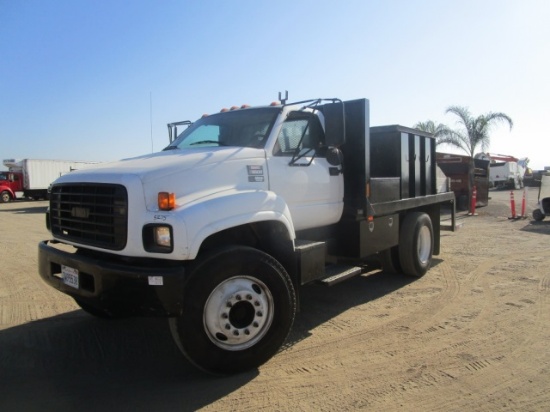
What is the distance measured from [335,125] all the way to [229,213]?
1.72 meters

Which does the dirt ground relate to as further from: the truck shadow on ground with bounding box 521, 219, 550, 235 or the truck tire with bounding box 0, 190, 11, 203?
the truck tire with bounding box 0, 190, 11, 203

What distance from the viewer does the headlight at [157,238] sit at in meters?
3.32

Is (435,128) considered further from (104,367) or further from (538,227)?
(104,367)

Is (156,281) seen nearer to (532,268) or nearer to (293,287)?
(293,287)

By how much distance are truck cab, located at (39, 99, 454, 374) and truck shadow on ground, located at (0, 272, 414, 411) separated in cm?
28

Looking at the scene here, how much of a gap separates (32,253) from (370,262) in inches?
280

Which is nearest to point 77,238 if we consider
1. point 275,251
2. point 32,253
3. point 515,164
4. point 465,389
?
point 275,251

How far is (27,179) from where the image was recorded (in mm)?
32750

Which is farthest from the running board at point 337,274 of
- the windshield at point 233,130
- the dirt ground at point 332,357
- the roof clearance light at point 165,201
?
the roof clearance light at point 165,201

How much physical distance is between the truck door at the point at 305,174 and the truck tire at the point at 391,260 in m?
2.13

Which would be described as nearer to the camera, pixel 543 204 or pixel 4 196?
pixel 543 204

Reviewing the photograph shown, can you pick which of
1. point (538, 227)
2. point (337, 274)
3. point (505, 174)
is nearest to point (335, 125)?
point (337, 274)

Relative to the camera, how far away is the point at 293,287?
412 centimetres

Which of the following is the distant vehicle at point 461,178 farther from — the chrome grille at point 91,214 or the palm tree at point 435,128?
the chrome grille at point 91,214
